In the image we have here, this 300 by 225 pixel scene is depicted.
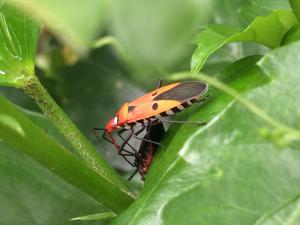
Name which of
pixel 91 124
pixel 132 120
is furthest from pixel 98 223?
pixel 91 124

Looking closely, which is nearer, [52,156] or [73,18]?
[73,18]

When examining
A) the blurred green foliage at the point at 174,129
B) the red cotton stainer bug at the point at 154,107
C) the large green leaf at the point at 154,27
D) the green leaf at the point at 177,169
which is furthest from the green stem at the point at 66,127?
the large green leaf at the point at 154,27

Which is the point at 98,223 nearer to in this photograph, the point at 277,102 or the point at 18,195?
the point at 18,195

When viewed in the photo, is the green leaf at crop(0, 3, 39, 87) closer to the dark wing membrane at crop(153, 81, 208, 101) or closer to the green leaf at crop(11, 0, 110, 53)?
the dark wing membrane at crop(153, 81, 208, 101)

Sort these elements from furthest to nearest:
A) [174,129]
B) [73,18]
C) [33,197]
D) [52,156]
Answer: [174,129]
[33,197]
[52,156]
[73,18]

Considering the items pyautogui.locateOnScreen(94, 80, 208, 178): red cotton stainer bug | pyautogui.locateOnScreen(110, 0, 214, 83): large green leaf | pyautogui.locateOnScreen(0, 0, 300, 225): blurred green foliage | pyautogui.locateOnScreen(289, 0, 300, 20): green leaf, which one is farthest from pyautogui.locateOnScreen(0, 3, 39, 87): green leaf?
pyautogui.locateOnScreen(110, 0, 214, 83): large green leaf

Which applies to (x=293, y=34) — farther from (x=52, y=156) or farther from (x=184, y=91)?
(x=52, y=156)

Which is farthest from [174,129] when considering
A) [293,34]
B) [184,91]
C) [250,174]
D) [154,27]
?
[154,27]
